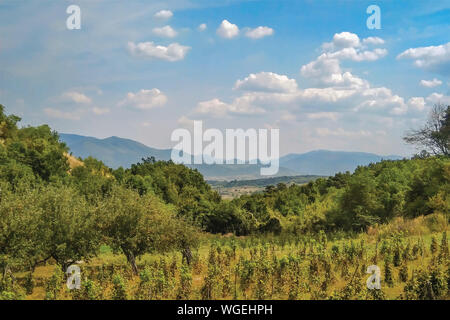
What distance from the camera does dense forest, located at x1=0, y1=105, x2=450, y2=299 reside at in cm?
2006

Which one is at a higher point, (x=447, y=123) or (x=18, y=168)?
(x=447, y=123)

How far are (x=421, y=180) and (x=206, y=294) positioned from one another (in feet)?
100

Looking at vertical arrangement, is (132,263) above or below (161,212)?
below

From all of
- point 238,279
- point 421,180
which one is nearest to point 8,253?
point 238,279

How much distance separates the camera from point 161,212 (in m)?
24.3

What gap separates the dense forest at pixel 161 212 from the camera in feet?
65.8

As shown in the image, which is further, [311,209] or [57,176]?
[57,176]

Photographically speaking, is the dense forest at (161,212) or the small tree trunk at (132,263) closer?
the dense forest at (161,212)

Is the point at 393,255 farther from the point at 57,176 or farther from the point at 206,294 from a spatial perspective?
the point at 57,176

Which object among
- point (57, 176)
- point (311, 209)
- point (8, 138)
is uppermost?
point (8, 138)

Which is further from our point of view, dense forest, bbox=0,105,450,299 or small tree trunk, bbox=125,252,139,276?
small tree trunk, bbox=125,252,139,276

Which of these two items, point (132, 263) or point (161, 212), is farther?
point (161, 212)
